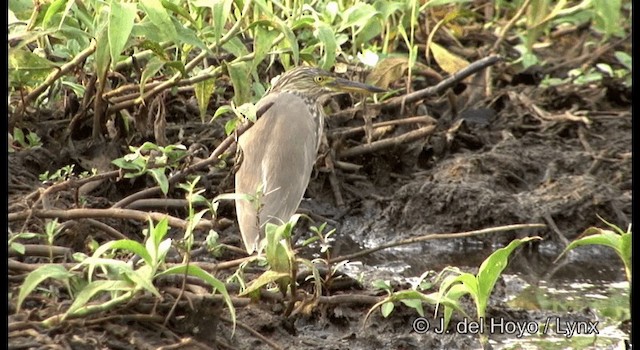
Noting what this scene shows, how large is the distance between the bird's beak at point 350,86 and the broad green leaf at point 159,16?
1460mm

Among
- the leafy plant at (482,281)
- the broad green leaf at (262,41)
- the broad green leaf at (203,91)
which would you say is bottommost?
the leafy plant at (482,281)

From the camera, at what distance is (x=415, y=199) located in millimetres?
6484

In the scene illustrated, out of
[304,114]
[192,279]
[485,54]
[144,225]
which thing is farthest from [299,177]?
[485,54]

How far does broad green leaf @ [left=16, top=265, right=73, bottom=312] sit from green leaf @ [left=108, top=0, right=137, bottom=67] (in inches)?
41.1

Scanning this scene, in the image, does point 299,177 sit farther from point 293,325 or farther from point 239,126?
point 293,325

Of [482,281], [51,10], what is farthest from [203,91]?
[482,281]

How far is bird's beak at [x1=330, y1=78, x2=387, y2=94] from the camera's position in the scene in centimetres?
611

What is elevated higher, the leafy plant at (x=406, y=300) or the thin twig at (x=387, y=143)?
the leafy plant at (x=406, y=300)

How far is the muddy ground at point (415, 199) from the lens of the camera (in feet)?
14.1

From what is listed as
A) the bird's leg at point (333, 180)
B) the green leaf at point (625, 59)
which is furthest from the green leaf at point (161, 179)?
the green leaf at point (625, 59)

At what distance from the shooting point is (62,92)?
601 centimetres

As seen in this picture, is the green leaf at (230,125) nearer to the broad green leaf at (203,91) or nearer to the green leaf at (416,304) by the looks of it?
the broad green leaf at (203,91)

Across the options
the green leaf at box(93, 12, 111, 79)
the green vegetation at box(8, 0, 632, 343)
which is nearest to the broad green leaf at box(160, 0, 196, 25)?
the green vegetation at box(8, 0, 632, 343)

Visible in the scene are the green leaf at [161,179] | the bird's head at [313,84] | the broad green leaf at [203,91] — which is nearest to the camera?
the green leaf at [161,179]
